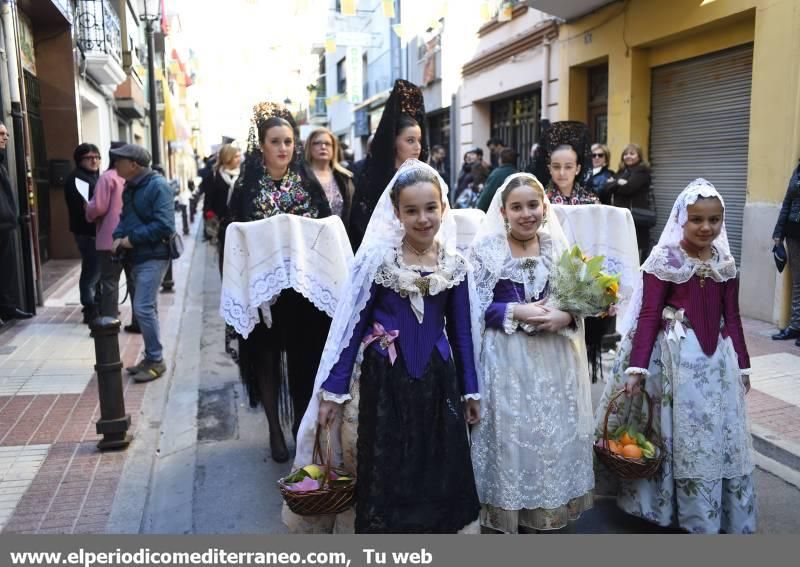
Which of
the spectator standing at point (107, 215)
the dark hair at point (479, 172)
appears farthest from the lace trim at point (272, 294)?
the dark hair at point (479, 172)

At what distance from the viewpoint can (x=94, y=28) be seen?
1451 centimetres

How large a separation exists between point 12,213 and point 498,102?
12469 millimetres

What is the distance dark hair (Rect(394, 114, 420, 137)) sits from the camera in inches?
180

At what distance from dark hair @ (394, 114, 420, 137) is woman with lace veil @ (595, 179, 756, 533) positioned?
182cm

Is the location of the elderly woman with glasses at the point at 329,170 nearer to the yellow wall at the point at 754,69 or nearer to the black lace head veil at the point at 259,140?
the black lace head veil at the point at 259,140

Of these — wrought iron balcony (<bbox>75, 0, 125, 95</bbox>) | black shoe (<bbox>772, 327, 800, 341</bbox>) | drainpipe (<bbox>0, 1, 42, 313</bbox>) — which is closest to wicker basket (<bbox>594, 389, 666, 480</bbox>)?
black shoe (<bbox>772, 327, 800, 341</bbox>)

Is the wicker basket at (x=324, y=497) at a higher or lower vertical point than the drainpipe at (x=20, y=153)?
lower

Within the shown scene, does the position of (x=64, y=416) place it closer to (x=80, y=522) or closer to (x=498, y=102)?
(x=80, y=522)

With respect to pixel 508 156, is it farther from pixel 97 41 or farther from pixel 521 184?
pixel 97 41

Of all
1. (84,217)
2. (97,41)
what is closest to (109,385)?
(84,217)

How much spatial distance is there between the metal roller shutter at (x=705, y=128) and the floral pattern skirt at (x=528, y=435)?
6.85 m

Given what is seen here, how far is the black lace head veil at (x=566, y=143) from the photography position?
519 centimetres

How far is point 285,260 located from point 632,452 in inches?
84.3

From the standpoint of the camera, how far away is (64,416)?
17.1 feet
